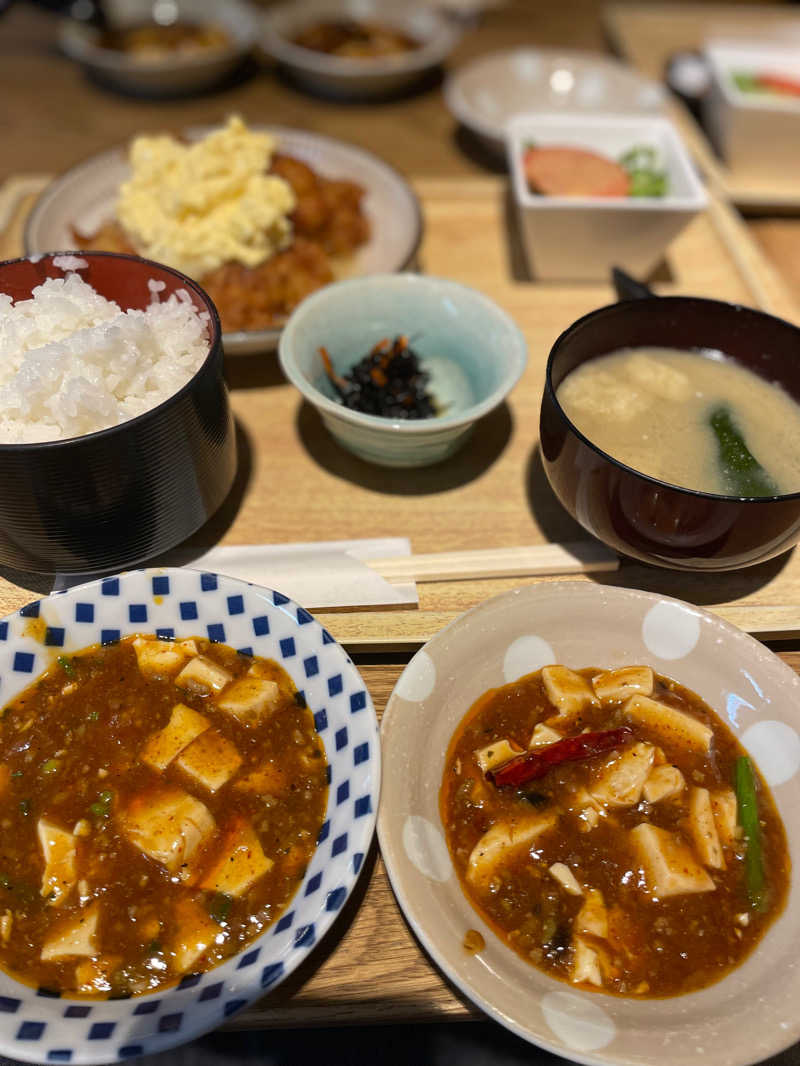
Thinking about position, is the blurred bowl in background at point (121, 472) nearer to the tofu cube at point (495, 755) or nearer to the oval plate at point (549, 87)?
the tofu cube at point (495, 755)

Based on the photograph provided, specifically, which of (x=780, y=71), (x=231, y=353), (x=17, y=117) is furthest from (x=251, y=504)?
(x=780, y=71)

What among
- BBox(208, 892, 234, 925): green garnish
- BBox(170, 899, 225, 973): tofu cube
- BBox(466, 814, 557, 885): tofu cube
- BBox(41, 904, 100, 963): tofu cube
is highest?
BBox(466, 814, 557, 885): tofu cube

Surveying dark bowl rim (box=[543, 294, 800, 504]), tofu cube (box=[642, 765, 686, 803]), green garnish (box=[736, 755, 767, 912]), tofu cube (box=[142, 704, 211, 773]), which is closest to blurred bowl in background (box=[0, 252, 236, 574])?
tofu cube (box=[142, 704, 211, 773])

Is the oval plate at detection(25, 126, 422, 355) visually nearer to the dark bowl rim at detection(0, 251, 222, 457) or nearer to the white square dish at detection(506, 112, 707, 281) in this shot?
the white square dish at detection(506, 112, 707, 281)

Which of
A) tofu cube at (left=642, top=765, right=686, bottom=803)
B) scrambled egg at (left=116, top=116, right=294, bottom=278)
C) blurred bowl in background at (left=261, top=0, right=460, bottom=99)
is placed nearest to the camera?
tofu cube at (left=642, top=765, right=686, bottom=803)

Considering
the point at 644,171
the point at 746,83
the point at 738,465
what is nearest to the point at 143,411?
the point at 738,465

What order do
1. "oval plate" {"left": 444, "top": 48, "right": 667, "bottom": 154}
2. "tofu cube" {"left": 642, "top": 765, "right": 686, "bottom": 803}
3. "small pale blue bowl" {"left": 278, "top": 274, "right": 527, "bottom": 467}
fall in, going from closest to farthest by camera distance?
"tofu cube" {"left": 642, "top": 765, "right": 686, "bottom": 803}
"small pale blue bowl" {"left": 278, "top": 274, "right": 527, "bottom": 467}
"oval plate" {"left": 444, "top": 48, "right": 667, "bottom": 154}

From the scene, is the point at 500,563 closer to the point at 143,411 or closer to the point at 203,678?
the point at 203,678

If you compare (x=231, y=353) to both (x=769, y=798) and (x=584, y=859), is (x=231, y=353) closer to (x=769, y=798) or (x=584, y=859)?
(x=584, y=859)
